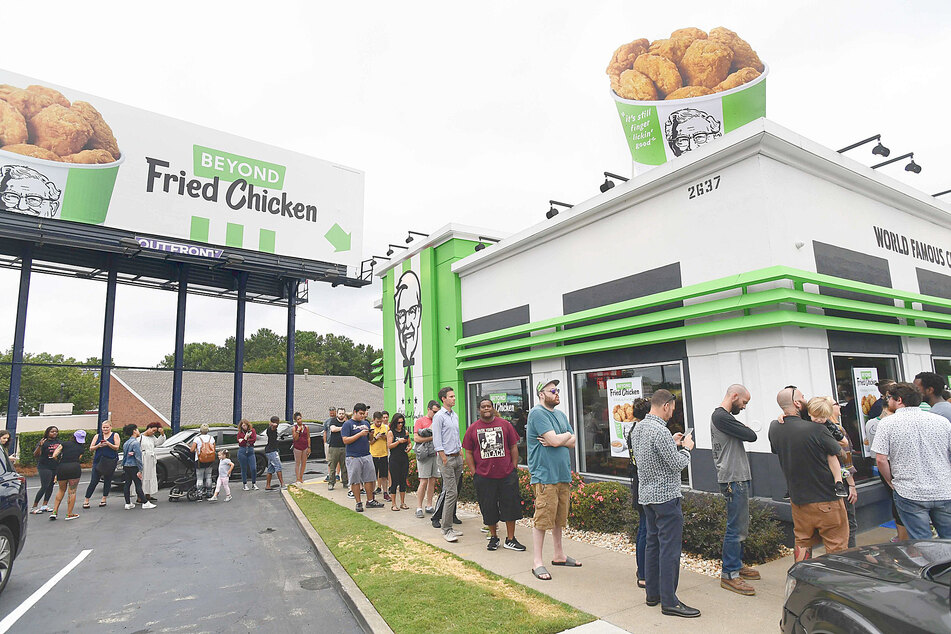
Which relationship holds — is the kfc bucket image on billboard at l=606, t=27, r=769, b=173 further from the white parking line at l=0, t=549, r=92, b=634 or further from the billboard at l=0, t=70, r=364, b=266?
the billboard at l=0, t=70, r=364, b=266

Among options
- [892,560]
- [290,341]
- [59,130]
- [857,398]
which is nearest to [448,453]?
[892,560]

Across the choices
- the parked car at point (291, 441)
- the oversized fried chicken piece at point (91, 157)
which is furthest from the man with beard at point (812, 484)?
→ the oversized fried chicken piece at point (91, 157)

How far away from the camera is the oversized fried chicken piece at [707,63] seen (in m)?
12.5

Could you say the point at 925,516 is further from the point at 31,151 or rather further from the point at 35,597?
the point at 31,151

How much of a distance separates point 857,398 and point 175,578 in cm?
935

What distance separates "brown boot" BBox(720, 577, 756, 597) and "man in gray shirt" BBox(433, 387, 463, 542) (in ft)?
11.5

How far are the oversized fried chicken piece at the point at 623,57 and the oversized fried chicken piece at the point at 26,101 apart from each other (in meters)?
18.9

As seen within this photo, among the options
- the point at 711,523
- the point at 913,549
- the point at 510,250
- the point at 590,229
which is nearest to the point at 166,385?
the point at 510,250

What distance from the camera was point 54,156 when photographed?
17672 mm

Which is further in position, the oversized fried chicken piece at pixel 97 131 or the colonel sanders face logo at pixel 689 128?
the oversized fried chicken piece at pixel 97 131

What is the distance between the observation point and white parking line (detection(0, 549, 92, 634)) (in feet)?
15.7

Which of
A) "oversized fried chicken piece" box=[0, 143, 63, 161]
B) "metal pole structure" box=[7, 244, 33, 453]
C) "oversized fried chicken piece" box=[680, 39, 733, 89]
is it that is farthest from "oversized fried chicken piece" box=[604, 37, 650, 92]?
"metal pole structure" box=[7, 244, 33, 453]

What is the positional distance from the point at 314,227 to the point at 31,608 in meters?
19.2

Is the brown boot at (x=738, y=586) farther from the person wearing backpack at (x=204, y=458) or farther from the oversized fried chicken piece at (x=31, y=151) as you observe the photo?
the oversized fried chicken piece at (x=31, y=151)
